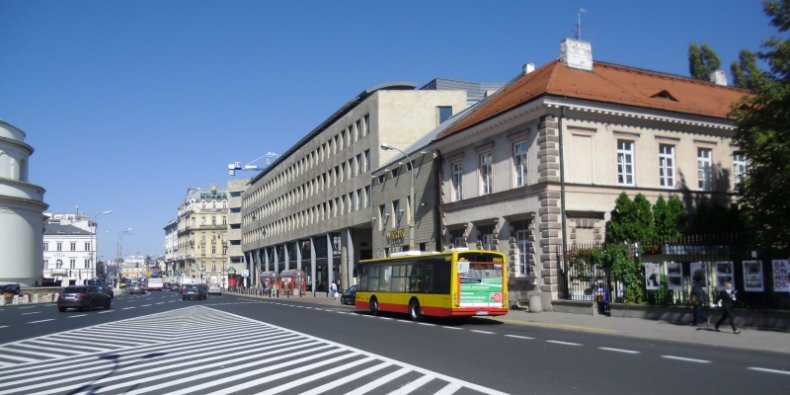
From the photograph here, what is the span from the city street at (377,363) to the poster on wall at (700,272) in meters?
4.41

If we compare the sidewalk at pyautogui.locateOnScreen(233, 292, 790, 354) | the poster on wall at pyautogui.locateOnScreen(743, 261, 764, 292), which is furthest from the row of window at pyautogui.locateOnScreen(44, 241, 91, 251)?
the poster on wall at pyautogui.locateOnScreen(743, 261, 764, 292)

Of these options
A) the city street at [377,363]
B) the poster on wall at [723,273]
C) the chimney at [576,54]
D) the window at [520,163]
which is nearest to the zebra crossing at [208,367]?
the city street at [377,363]

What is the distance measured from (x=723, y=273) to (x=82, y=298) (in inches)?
Result: 1336

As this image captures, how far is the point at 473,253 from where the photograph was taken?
81.8 feet

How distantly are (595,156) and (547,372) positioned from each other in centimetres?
2177

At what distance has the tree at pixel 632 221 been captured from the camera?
98.6 ft

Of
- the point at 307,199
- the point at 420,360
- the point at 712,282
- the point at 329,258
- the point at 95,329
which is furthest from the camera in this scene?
the point at 307,199

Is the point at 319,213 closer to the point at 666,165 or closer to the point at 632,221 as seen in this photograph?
the point at 666,165

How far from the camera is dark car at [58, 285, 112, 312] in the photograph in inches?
1523

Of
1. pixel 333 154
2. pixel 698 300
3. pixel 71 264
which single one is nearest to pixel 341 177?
pixel 333 154

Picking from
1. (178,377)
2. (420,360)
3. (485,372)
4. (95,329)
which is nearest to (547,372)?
(485,372)

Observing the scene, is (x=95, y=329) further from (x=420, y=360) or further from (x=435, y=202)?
(x=435, y=202)

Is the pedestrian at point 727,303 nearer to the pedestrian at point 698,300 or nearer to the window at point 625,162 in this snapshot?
A: the pedestrian at point 698,300

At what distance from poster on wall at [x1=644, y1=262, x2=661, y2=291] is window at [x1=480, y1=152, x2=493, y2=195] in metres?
12.5
